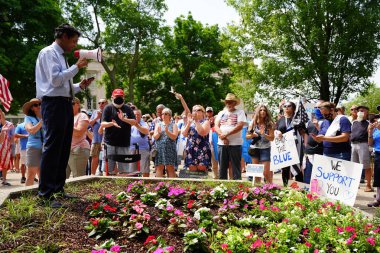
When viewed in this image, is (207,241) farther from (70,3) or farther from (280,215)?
(70,3)

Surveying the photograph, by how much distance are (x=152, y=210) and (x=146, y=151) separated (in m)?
4.82

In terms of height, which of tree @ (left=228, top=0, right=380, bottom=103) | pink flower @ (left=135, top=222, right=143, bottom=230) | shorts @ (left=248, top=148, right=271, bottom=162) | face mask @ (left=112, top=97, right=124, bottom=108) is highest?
tree @ (left=228, top=0, right=380, bottom=103)

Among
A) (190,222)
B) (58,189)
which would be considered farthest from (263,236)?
(58,189)

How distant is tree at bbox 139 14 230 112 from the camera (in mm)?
42906

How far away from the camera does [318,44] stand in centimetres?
2566

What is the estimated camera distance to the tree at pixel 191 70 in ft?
141

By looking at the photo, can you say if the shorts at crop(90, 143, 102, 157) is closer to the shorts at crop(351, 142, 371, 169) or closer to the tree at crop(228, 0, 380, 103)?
the shorts at crop(351, 142, 371, 169)

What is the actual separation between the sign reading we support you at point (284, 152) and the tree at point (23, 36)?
1948 cm

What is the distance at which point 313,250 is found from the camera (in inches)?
138

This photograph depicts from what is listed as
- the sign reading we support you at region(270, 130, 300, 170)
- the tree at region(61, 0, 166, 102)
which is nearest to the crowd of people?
the sign reading we support you at region(270, 130, 300, 170)

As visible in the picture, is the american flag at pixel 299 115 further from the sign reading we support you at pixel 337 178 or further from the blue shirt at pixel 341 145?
the sign reading we support you at pixel 337 178

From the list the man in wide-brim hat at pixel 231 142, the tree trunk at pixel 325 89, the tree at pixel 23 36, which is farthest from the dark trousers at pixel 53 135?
the tree trunk at pixel 325 89

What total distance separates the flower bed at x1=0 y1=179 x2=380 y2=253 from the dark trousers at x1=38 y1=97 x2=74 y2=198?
0.29 metres

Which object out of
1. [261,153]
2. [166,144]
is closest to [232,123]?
[261,153]
